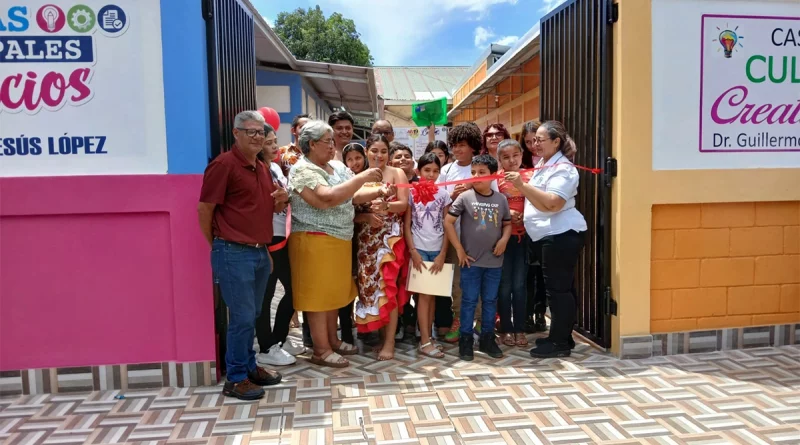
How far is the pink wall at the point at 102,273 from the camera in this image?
3.25 metres

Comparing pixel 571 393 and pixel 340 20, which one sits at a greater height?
pixel 340 20

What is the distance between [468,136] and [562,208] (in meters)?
0.96

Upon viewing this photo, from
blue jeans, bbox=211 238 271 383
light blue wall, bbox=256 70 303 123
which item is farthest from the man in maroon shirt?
light blue wall, bbox=256 70 303 123

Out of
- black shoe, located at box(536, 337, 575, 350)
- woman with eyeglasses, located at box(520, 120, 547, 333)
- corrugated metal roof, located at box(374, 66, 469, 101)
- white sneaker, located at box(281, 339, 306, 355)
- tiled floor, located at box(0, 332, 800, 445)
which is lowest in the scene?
tiled floor, located at box(0, 332, 800, 445)

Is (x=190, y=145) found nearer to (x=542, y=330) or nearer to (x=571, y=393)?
(x=571, y=393)

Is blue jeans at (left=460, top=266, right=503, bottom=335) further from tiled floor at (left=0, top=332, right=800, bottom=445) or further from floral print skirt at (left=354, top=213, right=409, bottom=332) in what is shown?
floral print skirt at (left=354, top=213, right=409, bottom=332)

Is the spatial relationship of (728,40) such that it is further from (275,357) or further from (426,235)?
(275,357)

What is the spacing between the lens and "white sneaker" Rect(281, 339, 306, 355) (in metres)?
4.07

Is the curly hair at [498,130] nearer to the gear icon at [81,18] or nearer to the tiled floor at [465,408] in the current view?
the tiled floor at [465,408]

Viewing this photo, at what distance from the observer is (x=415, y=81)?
113 feet

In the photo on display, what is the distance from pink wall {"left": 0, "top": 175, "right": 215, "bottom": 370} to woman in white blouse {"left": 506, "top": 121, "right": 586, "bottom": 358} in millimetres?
2232

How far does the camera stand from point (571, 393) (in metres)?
3.26

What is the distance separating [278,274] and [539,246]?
192 cm

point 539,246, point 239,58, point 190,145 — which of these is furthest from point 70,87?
point 539,246
